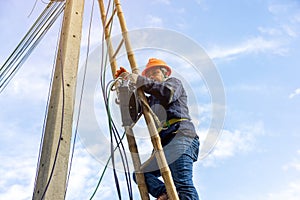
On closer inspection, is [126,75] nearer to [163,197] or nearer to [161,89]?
[161,89]

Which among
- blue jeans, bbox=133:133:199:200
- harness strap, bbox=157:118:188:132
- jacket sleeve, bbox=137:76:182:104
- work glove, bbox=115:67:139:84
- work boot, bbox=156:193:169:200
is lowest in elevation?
work boot, bbox=156:193:169:200

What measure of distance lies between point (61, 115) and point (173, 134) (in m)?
1.08

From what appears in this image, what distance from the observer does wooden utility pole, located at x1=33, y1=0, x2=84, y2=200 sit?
9.66 feet

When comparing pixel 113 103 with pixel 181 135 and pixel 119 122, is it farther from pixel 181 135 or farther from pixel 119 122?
pixel 181 135

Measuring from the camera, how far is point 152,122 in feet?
10.7

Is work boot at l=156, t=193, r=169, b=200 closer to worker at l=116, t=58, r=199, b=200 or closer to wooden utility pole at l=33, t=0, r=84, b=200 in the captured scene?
worker at l=116, t=58, r=199, b=200

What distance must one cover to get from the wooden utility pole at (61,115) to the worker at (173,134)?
0.66 m

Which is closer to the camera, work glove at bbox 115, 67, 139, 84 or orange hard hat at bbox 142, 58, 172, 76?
work glove at bbox 115, 67, 139, 84

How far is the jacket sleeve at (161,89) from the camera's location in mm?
3281

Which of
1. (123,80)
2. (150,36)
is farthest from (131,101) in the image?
(150,36)

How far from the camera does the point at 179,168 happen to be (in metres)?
3.16

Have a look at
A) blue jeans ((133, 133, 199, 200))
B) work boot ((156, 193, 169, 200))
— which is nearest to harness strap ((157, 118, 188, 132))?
blue jeans ((133, 133, 199, 200))

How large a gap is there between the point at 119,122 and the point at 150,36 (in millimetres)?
1042

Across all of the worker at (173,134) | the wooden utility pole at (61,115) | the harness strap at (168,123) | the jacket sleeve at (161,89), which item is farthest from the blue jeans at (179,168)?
the wooden utility pole at (61,115)
